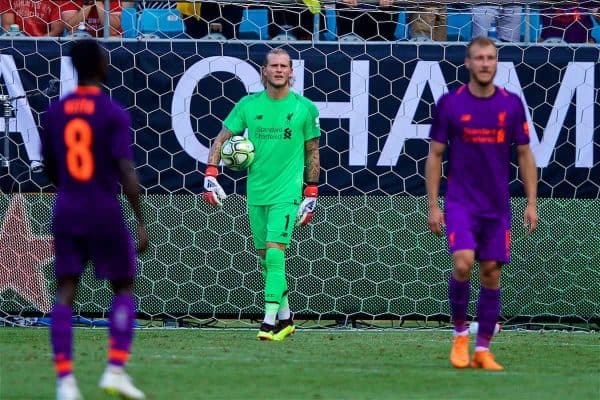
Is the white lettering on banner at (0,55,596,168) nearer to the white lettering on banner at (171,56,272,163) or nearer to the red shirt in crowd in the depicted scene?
the white lettering on banner at (171,56,272,163)

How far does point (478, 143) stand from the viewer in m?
7.81

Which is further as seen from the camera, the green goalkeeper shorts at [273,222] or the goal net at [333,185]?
the goal net at [333,185]

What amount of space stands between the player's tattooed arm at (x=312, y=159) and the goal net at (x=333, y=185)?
104 centimetres

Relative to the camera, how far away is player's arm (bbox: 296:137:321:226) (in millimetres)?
10000

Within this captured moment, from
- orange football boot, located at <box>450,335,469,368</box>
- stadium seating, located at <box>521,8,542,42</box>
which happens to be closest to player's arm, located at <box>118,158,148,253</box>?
orange football boot, located at <box>450,335,469,368</box>

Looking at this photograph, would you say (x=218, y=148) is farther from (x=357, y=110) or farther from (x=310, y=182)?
(x=357, y=110)

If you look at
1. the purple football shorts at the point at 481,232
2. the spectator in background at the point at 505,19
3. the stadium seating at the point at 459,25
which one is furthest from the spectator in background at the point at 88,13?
the purple football shorts at the point at 481,232

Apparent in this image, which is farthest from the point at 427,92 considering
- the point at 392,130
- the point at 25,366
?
the point at 25,366

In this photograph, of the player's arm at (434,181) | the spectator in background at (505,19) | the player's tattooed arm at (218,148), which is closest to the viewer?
the player's arm at (434,181)

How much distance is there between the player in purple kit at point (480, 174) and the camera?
25.5 feet

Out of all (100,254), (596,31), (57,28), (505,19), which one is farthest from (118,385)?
(596,31)

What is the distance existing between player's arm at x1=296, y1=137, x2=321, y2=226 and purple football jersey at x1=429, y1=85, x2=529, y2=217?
2243 mm

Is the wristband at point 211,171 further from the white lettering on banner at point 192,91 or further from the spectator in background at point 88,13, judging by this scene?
the spectator in background at point 88,13

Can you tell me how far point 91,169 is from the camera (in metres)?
6.20
